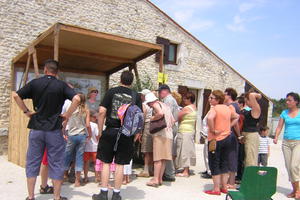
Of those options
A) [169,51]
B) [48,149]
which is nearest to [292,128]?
[48,149]

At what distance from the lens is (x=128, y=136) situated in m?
3.86

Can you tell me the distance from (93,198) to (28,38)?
5381 millimetres

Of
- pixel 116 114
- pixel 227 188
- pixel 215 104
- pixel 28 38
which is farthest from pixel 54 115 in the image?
pixel 28 38

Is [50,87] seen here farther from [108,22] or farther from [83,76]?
[108,22]

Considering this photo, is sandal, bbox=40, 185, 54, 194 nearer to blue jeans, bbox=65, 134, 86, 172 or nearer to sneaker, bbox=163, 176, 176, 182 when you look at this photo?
blue jeans, bbox=65, 134, 86, 172

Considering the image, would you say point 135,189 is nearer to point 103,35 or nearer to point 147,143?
point 147,143

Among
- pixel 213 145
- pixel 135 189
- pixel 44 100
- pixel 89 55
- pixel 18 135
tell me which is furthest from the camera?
pixel 89 55

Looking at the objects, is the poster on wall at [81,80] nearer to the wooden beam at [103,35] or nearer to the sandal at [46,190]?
the wooden beam at [103,35]

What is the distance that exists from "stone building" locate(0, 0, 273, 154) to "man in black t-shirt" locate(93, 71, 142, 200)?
447cm

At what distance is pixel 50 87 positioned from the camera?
141 inches

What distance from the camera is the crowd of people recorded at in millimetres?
3621

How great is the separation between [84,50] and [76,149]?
2772 millimetres

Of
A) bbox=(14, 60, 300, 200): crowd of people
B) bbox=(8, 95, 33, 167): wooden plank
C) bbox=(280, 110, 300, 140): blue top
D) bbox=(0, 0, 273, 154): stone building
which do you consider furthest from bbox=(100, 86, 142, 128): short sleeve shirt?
bbox=(0, 0, 273, 154): stone building

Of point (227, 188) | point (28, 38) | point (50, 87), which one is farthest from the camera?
point (28, 38)
